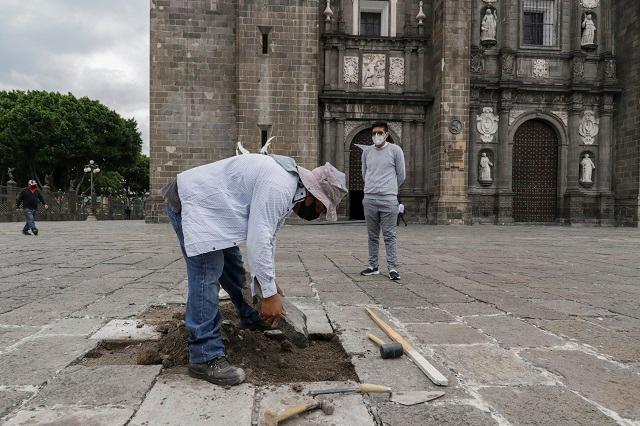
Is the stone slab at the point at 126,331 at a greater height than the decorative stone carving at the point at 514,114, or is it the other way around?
the decorative stone carving at the point at 514,114

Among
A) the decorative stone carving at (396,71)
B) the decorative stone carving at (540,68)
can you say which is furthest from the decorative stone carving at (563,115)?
the decorative stone carving at (396,71)

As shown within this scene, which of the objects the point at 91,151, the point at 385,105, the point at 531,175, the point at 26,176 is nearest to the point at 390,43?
the point at 385,105

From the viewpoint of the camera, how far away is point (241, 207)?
2375mm

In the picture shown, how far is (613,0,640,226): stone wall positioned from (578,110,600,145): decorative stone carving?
36.7 inches

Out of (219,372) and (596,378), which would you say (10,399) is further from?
(596,378)

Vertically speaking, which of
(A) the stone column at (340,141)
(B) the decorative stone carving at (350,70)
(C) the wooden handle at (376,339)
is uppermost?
(B) the decorative stone carving at (350,70)

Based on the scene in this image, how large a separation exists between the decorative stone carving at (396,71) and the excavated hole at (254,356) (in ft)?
58.8

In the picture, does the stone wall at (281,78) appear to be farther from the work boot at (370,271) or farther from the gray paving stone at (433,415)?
the gray paving stone at (433,415)

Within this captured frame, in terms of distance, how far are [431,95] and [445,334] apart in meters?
17.4

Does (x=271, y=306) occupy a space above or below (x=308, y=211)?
below

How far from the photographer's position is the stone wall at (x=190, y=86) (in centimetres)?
1750

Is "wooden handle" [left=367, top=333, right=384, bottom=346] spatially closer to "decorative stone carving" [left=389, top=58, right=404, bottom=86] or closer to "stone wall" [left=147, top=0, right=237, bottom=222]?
"stone wall" [left=147, top=0, right=237, bottom=222]


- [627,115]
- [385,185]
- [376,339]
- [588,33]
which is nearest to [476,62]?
[588,33]

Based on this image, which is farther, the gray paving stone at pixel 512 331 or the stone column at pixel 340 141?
the stone column at pixel 340 141
